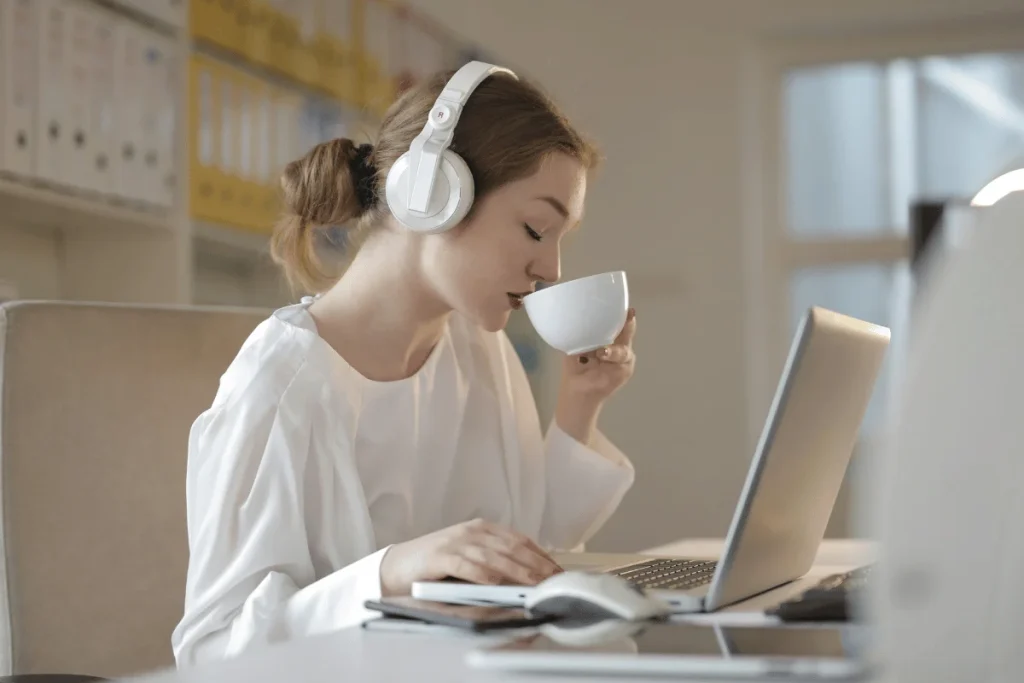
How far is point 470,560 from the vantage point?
94 cm

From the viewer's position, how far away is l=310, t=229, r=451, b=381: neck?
138 cm

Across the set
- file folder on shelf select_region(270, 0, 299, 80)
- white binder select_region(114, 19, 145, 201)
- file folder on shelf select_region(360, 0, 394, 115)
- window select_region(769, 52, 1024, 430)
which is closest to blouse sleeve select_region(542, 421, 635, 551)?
white binder select_region(114, 19, 145, 201)

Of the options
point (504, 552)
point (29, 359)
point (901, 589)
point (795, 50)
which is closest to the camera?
point (901, 589)

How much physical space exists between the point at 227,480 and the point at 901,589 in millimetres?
769

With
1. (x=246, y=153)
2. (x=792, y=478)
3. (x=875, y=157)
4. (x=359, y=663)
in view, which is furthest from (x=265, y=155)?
(x=875, y=157)

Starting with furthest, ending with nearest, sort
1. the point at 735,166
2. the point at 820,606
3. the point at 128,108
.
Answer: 1. the point at 735,166
2. the point at 128,108
3. the point at 820,606

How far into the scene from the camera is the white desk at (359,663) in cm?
67

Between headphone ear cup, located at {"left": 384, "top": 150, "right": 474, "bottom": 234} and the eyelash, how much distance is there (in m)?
0.07

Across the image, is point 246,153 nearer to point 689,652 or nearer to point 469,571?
point 469,571

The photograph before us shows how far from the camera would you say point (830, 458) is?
3.33 ft

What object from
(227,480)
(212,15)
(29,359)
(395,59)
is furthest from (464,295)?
(395,59)

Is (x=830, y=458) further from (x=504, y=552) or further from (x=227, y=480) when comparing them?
(x=227, y=480)

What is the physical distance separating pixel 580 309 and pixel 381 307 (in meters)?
0.24

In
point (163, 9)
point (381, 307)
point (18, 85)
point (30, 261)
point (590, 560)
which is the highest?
point (163, 9)
